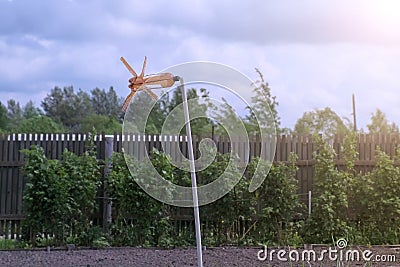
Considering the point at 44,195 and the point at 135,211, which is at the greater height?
the point at 44,195

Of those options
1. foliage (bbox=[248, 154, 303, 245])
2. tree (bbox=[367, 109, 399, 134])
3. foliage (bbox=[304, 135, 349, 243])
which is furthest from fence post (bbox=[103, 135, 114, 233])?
tree (bbox=[367, 109, 399, 134])

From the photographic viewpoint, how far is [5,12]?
40.3ft

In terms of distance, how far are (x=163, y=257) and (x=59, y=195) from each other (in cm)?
198

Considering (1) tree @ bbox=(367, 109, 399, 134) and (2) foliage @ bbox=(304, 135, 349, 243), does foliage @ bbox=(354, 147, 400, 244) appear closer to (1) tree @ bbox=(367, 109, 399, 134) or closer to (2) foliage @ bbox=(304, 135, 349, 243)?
(2) foliage @ bbox=(304, 135, 349, 243)

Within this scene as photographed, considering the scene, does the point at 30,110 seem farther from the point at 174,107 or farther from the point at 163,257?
the point at 174,107

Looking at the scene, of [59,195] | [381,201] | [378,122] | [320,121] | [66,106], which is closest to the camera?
[59,195]

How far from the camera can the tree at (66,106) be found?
25375 millimetres

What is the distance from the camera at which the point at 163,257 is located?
6.81 meters

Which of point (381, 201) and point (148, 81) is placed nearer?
point (148, 81)

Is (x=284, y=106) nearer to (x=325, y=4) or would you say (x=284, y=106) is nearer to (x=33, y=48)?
(x=325, y=4)

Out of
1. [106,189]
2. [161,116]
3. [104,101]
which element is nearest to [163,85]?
[161,116]

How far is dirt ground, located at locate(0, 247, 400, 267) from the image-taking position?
20.6 ft

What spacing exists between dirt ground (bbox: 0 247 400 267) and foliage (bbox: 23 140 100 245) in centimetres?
71

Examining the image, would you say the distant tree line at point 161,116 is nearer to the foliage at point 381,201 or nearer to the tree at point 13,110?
the tree at point 13,110
